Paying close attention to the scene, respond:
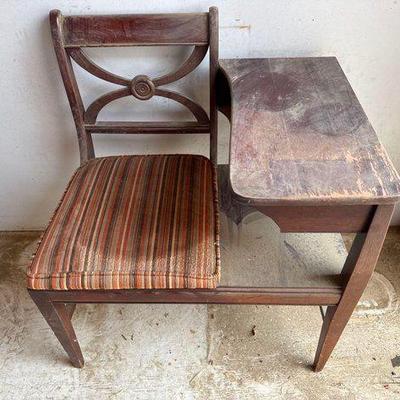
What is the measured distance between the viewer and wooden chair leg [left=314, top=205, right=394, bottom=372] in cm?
85

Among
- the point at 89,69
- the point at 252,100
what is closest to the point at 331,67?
the point at 252,100

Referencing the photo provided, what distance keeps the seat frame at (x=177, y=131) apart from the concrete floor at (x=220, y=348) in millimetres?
100

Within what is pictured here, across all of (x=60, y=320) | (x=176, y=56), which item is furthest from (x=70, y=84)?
(x=60, y=320)

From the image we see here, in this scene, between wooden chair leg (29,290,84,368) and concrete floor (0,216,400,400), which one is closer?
wooden chair leg (29,290,84,368)

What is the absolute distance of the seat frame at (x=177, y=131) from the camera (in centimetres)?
92

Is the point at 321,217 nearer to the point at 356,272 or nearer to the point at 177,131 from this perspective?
the point at 356,272

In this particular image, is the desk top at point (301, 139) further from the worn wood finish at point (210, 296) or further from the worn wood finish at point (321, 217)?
the worn wood finish at point (210, 296)

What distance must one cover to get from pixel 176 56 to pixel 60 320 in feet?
2.69

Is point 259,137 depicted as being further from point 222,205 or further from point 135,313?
point 135,313

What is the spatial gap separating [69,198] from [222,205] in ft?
1.45

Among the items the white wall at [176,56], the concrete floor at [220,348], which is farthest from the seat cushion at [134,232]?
the white wall at [176,56]

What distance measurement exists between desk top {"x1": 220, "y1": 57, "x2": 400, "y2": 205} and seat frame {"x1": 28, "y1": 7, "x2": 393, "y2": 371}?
0.32ft

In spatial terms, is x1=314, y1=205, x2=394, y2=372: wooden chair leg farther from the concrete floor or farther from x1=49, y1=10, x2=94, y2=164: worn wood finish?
x1=49, y1=10, x2=94, y2=164: worn wood finish

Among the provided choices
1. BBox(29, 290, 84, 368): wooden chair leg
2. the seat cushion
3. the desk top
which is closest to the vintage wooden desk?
the desk top
